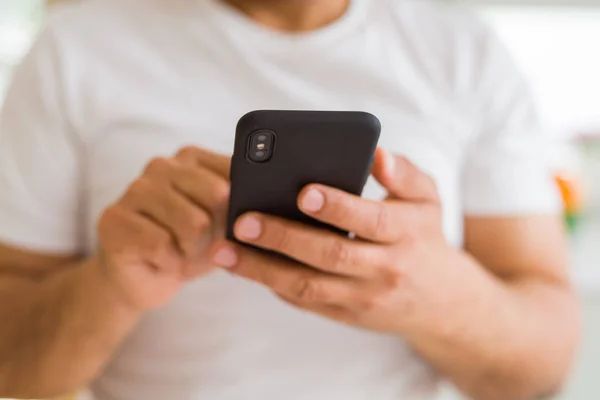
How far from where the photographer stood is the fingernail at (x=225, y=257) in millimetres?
404

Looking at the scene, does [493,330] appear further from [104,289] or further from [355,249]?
[104,289]

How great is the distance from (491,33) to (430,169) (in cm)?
16

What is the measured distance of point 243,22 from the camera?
528mm

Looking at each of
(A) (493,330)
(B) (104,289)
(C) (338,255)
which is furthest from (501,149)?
(B) (104,289)

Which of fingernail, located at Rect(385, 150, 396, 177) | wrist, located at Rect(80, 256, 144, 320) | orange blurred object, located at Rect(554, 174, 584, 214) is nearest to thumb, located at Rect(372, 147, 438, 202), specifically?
fingernail, located at Rect(385, 150, 396, 177)

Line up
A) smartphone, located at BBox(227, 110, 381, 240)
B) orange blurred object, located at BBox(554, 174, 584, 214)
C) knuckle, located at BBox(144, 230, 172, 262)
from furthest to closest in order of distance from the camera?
orange blurred object, located at BBox(554, 174, 584, 214) < knuckle, located at BBox(144, 230, 172, 262) < smartphone, located at BBox(227, 110, 381, 240)

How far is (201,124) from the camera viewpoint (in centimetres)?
51

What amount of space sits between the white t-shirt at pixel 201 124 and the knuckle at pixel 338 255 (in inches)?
5.8

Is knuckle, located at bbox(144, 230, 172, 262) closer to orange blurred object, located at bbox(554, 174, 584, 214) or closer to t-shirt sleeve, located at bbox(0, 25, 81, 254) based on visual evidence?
t-shirt sleeve, located at bbox(0, 25, 81, 254)

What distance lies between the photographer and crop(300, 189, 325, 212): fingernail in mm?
354

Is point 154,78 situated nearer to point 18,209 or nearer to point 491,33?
point 18,209

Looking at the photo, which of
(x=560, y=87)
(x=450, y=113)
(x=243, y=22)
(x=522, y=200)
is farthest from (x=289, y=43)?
(x=560, y=87)

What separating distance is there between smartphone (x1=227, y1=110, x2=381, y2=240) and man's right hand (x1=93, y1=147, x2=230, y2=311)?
0.03 metres

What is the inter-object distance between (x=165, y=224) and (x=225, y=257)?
49 mm
